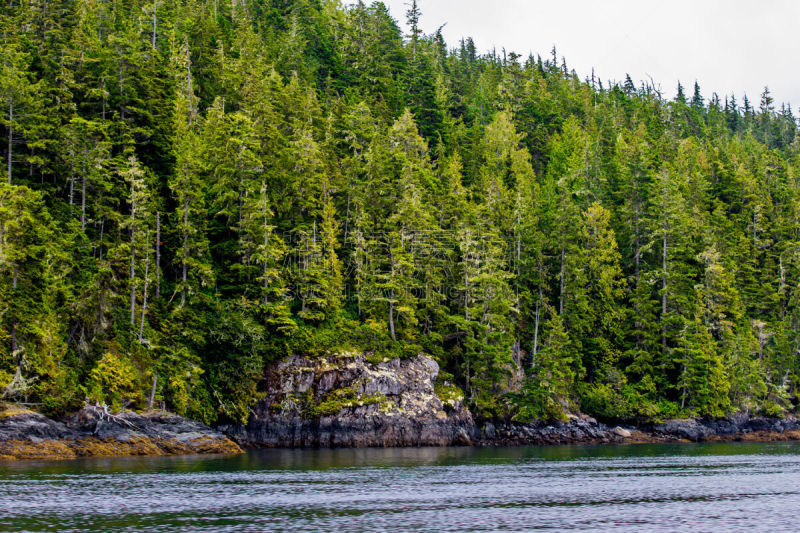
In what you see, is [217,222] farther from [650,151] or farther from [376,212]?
[650,151]

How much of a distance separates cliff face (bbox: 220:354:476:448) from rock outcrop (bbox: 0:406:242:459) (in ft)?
11.4

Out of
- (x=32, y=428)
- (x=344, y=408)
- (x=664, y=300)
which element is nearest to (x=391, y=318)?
(x=344, y=408)

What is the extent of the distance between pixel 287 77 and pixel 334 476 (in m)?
60.4

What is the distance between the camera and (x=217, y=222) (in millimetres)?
55219

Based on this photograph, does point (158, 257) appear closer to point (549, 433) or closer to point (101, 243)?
point (101, 243)

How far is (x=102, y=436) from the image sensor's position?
39.5m

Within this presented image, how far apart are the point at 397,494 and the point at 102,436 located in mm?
22618

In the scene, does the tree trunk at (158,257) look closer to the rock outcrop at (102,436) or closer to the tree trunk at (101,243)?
the tree trunk at (101,243)

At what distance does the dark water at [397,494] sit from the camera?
20922mm

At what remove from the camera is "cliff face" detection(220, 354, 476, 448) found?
4769cm

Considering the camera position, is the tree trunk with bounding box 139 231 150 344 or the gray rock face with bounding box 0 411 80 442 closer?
the gray rock face with bounding box 0 411 80 442

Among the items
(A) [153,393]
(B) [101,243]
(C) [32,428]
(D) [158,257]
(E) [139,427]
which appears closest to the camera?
(C) [32,428]

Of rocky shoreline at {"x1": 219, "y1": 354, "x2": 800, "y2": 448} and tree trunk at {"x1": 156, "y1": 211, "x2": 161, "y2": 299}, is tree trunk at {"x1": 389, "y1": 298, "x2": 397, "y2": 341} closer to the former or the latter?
rocky shoreline at {"x1": 219, "y1": 354, "x2": 800, "y2": 448}

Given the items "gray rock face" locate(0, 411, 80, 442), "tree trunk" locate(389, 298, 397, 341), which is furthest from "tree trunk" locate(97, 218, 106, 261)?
"tree trunk" locate(389, 298, 397, 341)
